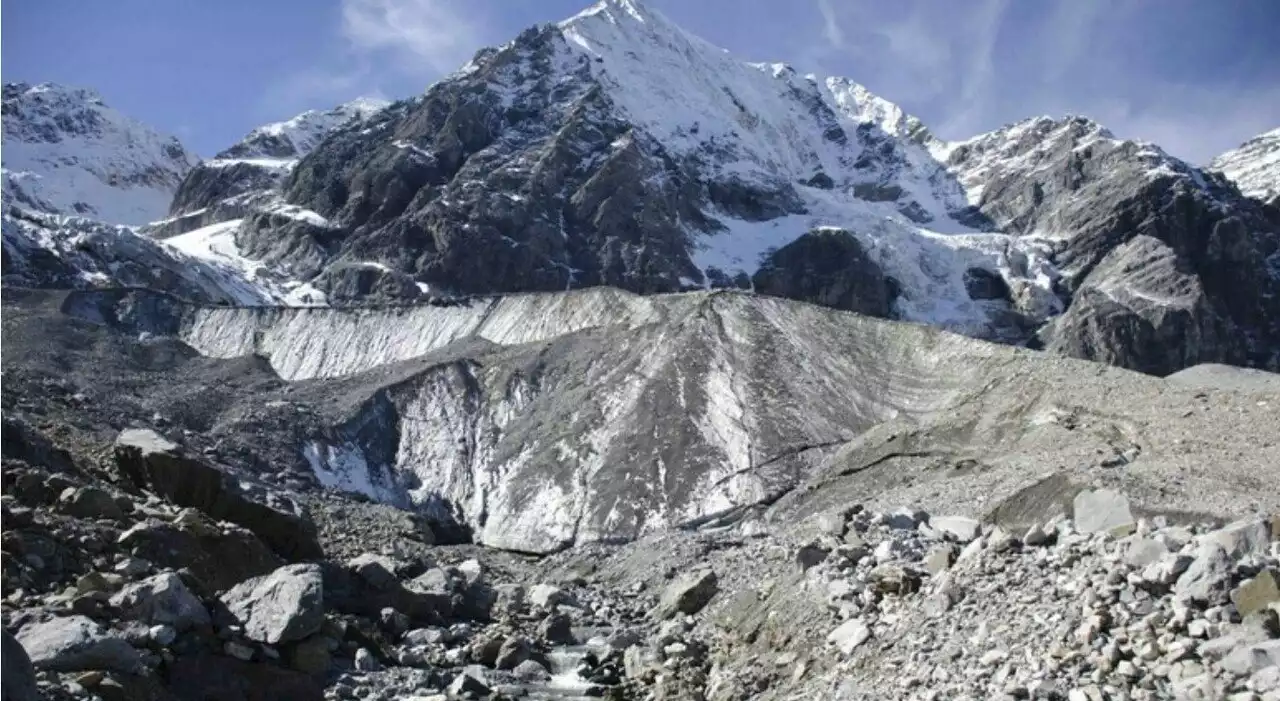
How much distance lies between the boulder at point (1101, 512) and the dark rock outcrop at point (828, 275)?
543ft

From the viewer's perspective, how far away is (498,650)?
27.4 m

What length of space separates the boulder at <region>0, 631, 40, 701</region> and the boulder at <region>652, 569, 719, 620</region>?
1900 cm

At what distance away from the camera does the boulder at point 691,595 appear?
3091 cm

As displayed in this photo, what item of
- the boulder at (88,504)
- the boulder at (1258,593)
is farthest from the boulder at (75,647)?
the boulder at (1258,593)

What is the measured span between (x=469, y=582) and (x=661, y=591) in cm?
619

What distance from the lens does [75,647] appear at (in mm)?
17000

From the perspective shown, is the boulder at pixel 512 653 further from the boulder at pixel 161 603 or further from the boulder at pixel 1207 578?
the boulder at pixel 1207 578

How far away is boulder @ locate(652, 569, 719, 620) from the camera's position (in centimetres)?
3091

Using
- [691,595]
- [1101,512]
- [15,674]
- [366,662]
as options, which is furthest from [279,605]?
[1101,512]

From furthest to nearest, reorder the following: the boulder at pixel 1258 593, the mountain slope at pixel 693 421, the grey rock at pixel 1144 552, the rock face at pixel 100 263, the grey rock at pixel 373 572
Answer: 1. the rock face at pixel 100 263
2. the mountain slope at pixel 693 421
3. the grey rock at pixel 373 572
4. the grey rock at pixel 1144 552
5. the boulder at pixel 1258 593

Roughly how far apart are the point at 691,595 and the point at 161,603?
612 inches

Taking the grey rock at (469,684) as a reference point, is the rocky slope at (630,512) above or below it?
above

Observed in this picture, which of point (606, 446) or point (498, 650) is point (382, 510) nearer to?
point (606, 446)

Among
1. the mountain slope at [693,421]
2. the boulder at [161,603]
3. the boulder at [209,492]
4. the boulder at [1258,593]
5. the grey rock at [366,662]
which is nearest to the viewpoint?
the boulder at [1258,593]
